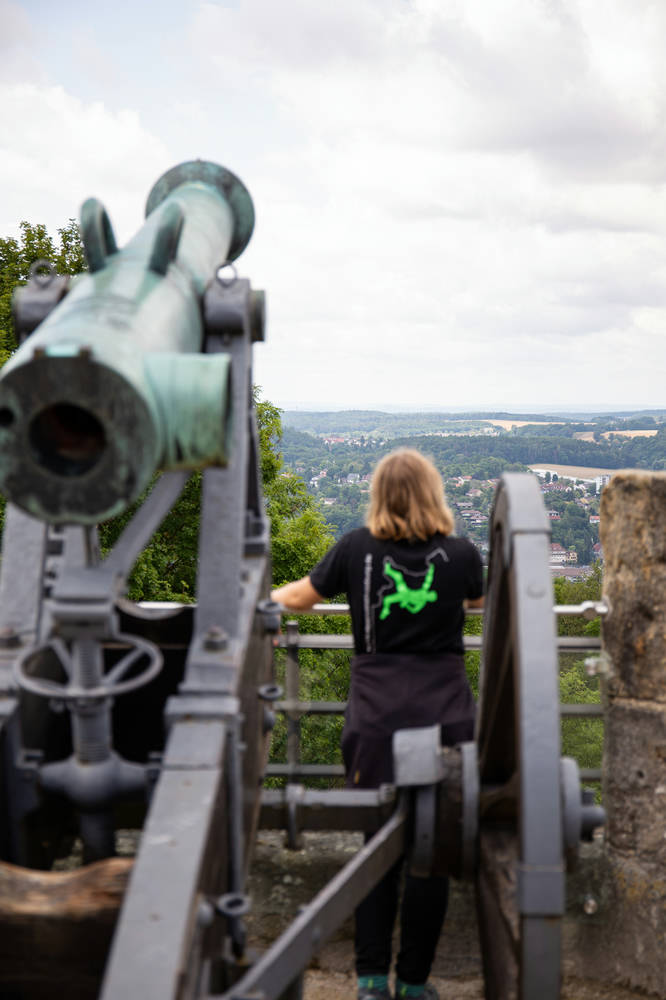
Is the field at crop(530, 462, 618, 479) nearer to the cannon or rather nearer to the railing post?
the railing post

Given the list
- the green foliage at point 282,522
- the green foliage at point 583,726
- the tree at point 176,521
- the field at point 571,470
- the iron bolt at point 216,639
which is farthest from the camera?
the field at point 571,470

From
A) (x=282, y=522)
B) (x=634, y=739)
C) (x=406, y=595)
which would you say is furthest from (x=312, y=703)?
(x=282, y=522)

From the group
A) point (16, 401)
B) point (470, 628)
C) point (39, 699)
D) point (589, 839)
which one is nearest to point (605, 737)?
point (589, 839)

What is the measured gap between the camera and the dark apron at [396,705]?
288cm

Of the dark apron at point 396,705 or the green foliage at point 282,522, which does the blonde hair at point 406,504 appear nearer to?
the dark apron at point 396,705

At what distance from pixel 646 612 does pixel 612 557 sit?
248 mm

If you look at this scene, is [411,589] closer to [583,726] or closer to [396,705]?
[396,705]

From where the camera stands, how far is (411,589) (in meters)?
2.90

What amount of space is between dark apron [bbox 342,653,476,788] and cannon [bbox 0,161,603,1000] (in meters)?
0.12

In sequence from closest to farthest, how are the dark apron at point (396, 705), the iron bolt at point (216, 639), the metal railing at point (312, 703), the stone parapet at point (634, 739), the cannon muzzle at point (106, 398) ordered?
the cannon muzzle at point (106, 398) → the iron bolt at point (216, 639) → the dark apron at point (396, 705) → the stone parapet at point (634, 739) → the metal railing at point (312, 703)

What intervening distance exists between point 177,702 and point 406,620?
913 millimetres

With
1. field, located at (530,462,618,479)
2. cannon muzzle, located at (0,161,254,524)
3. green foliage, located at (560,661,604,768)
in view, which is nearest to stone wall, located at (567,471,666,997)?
green foliage, located at (560,661,604,768)

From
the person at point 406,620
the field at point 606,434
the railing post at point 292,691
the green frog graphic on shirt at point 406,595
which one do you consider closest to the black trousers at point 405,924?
the person at point 406,620

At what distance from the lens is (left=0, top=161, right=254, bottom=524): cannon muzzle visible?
1789 millimetres
